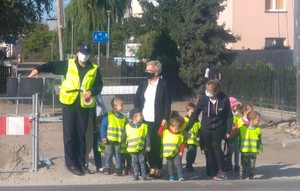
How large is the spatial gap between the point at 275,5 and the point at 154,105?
32097 millimetres

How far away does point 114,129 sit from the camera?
12234 mm

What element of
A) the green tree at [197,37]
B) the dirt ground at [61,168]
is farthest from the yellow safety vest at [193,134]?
the green tree at [197,37]

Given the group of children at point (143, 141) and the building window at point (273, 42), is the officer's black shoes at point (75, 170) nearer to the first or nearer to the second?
the group of children at point (143, 141)

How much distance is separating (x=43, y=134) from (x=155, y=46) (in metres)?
14.5

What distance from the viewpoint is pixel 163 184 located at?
471 inches

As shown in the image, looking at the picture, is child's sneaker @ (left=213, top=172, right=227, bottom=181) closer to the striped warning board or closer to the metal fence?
the metal fence

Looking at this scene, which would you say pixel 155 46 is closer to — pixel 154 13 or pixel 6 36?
pixel 154 13

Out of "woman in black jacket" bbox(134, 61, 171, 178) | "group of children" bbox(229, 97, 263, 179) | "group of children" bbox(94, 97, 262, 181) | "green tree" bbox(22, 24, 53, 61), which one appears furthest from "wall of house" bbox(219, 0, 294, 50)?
"green tree" bbox(22, 24, 53, 61)

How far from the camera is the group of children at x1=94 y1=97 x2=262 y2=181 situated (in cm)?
1206

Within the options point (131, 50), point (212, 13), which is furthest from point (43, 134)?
point (131, 50)

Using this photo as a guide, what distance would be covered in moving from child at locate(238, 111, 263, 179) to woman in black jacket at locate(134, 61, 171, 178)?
1.33 m

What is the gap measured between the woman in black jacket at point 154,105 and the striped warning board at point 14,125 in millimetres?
1793

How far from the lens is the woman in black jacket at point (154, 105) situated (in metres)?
12.2

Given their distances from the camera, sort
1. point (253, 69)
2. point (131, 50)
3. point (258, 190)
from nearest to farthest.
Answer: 1. point (258, 190)
2. point (253, 69)
3. point (131, 50)
